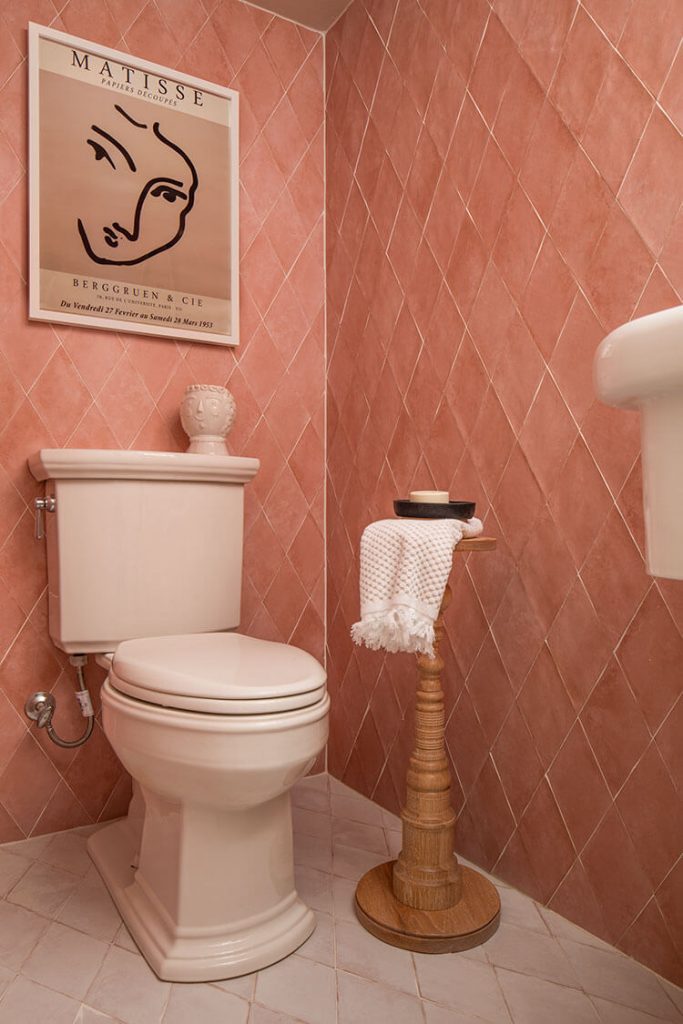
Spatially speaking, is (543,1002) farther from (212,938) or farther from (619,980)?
(212,938)

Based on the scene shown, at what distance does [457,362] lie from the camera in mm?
1622

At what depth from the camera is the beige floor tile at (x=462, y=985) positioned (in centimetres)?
113

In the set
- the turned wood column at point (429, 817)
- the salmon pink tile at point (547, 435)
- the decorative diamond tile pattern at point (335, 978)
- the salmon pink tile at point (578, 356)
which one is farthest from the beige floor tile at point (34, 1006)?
the salmon pink tile at point (578, 356)

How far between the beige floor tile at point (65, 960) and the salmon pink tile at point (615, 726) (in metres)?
0.92

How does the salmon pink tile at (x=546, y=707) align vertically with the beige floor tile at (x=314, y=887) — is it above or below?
above

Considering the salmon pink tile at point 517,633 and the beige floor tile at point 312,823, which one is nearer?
the salmon pink tile at point 517,633

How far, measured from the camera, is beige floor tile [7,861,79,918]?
1427 millimetres

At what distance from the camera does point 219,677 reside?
1.20 m

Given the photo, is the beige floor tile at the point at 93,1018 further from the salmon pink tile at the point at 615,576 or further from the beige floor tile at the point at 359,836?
the salmon pink tile at the point at 615,576

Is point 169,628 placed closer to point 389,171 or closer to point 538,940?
point 538,940

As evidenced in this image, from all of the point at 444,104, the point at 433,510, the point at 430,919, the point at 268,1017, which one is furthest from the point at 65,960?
the point at 444,104

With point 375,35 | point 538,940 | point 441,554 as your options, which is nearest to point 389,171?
point 375,35

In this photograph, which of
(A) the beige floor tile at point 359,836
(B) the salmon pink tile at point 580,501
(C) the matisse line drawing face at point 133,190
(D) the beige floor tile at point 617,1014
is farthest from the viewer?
(C) the matisse line drawing face at point 133,190

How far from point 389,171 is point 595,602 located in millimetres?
1174
